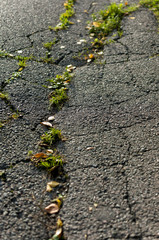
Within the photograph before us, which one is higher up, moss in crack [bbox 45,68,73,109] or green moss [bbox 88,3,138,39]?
green moss [bbox 88,3,138,39]

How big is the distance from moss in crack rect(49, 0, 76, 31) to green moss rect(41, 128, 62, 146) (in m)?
2.27

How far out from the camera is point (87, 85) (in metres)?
3.20

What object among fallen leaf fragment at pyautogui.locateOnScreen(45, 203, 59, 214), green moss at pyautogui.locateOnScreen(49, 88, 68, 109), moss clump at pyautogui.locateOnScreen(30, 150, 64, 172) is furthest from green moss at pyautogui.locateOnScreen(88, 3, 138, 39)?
fallen leaf fragment at pyautogui.locateOnScreen(45, 203, 59, 214)

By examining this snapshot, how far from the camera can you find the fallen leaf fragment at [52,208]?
195 centimetres

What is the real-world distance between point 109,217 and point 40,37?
295 centimetres

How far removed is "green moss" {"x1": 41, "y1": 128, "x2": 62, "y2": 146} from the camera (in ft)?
8.21

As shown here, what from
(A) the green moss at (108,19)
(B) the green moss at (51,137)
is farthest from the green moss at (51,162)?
(A) the green moss at (108,19)

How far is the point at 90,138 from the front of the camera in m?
2.53

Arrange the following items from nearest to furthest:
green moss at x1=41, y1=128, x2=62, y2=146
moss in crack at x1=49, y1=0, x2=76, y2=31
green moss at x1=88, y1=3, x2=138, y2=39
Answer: green moss at x1=41, y1=128, x2=62, y2=146 < green moss at x1=88, y1=3, x2=138, y2=39 < moss in crack at x1=49, y1=0, x2=76, y2=31

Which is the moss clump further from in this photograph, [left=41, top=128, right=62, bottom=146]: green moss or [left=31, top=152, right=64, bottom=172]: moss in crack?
[left=41, top=128, right=62, bottom=146]: green moss

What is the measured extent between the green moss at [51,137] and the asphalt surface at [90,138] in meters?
0.07

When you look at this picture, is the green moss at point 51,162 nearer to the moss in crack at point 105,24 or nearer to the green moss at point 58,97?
the green moss at point 58,97

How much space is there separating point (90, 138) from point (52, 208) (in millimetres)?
773

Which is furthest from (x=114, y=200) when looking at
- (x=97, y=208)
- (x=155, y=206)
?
(x=155, y=206)
